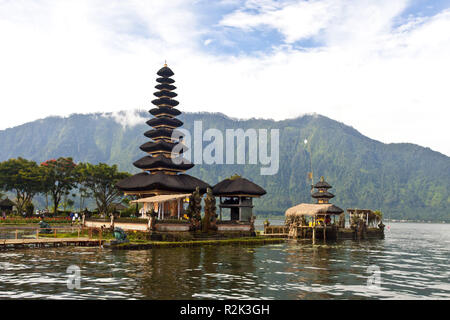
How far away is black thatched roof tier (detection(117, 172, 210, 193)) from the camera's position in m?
49.8

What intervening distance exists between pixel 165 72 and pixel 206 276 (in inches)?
1777

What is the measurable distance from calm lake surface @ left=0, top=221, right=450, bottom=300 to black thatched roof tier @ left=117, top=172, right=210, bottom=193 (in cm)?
1622

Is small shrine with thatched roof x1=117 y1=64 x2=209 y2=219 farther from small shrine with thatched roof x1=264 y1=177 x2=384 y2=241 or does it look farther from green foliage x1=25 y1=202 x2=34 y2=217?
green foliage x1=25 y1=202 x2=34 y2=217

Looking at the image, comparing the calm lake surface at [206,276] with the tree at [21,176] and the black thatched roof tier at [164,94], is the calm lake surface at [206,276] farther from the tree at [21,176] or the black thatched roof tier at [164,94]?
the tree at [21,176]

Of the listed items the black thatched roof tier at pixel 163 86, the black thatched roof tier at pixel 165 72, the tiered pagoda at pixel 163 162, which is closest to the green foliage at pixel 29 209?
the tiered pagoda at pixel 163 162

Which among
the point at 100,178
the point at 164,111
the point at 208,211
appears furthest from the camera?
the point at 100,178

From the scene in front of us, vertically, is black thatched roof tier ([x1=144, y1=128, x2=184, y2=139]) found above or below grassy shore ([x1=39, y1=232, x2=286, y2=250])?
above

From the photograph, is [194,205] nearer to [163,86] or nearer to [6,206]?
[163,86]

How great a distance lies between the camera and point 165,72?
62.6 m

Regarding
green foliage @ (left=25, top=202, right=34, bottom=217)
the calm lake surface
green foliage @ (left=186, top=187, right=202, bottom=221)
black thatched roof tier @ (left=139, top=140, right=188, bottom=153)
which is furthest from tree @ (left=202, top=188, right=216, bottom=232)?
green foliage @ (left=25, top=202, right=34, bottom=217)

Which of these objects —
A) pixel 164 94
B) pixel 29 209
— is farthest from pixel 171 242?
pixel 29 209

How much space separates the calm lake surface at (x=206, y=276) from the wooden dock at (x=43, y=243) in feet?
3.55
